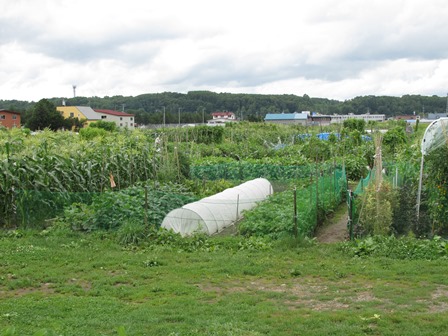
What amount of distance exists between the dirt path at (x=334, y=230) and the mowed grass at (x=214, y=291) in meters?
1.54

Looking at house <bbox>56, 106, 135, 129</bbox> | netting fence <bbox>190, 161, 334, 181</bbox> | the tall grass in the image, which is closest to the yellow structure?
house <bbox>56, 106, 135, 129</bbox>

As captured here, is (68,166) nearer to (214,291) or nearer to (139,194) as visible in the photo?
(139,194)

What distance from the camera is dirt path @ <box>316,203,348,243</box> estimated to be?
11.5 meters

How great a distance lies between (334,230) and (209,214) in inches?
121

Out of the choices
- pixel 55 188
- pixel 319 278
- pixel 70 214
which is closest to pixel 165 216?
pixel 70 214

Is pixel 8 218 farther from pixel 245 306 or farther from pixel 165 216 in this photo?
pixel 245 306

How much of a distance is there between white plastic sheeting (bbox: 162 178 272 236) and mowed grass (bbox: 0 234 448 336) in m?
1.01

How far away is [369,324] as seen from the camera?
231 inches

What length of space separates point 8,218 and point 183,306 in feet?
24.3

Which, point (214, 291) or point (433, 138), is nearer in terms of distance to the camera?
point (214, 291)

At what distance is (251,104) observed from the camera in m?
120

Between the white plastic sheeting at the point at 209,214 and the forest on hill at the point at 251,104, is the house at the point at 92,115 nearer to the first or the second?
the forest on hill at the point at 251,104

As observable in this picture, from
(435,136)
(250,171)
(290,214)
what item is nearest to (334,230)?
(290,214)

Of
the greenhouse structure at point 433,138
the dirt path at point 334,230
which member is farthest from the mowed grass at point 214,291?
the greenhouse structure at point 433,138
